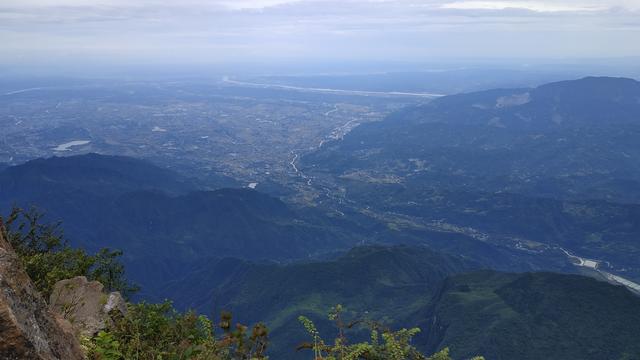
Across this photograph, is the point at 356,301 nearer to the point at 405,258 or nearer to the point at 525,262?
the point at 405,258

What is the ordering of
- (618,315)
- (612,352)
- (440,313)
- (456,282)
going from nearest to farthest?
(612,352)
(618,315)
(440,313)
(456,282)

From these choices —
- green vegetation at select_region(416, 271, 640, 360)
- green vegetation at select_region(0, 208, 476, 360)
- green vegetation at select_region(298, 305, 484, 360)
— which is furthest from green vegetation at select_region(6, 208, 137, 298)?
green vegetation at select_region(416, 271, 640, 360)

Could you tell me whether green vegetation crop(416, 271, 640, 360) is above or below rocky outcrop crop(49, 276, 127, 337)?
below

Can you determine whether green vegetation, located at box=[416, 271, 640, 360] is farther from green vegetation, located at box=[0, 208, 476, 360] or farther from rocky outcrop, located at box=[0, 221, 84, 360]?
rocky outcrop, located at box=[0, 221, 84, 360]

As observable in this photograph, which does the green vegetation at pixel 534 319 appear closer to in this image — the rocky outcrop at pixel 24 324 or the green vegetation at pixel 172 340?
the green vegetation at pixel 172 340

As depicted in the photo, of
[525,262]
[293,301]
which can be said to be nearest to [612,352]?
[293,301]
